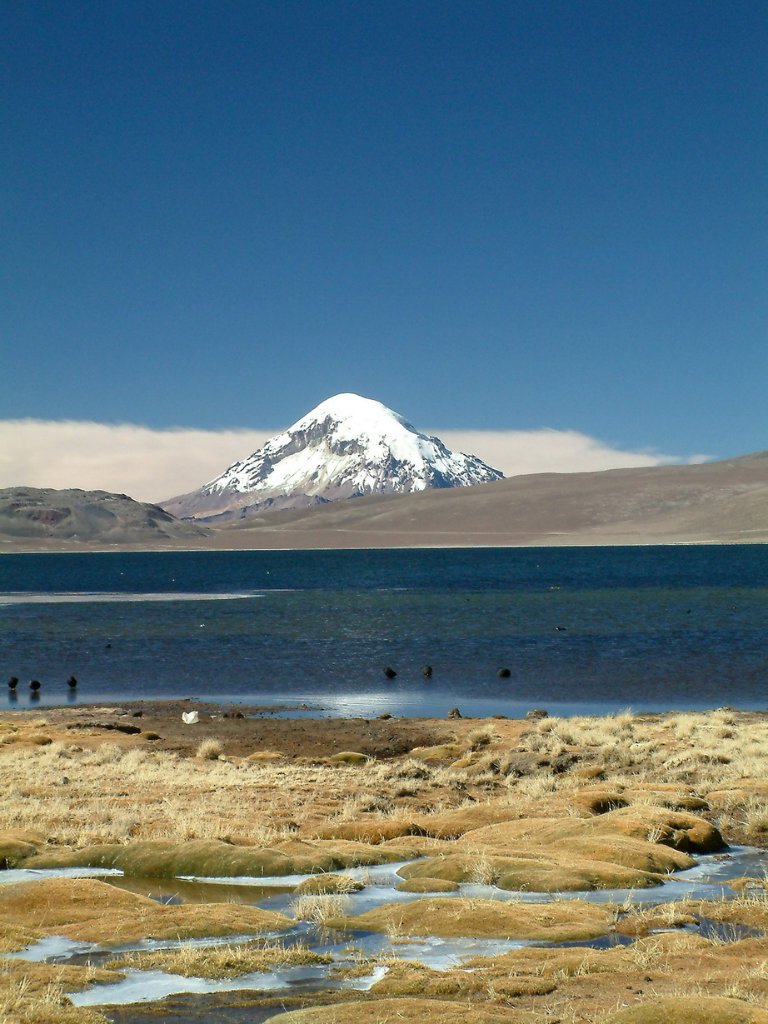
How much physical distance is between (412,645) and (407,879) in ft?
143

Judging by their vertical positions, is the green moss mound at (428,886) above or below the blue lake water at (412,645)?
above

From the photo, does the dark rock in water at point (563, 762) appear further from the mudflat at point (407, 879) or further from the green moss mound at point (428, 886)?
the green moss mound at point (428, 886)

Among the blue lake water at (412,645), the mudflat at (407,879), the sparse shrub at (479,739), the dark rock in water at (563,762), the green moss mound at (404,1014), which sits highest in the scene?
the green moss mound at (404,1014)

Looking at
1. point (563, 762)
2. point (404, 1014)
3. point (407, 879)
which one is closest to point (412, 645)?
point (563, 762)

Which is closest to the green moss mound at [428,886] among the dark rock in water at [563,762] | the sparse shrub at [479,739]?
the dark rock in water at [563,762]

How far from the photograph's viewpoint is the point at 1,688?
43.6 m

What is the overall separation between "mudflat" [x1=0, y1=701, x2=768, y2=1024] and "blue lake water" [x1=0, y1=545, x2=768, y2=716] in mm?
13781

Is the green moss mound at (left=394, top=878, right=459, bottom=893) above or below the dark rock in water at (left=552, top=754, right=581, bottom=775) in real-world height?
above

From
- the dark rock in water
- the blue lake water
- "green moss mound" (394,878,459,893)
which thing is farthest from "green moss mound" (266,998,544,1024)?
the blue lake water

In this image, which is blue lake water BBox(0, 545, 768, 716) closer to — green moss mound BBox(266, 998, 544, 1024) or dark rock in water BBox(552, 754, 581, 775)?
dark rock in water BBox(552, 754, 581, 775)

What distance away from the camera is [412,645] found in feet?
184

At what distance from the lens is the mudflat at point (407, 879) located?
8469mm

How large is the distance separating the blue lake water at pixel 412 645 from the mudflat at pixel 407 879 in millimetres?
13781

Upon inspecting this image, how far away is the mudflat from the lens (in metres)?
8.47
